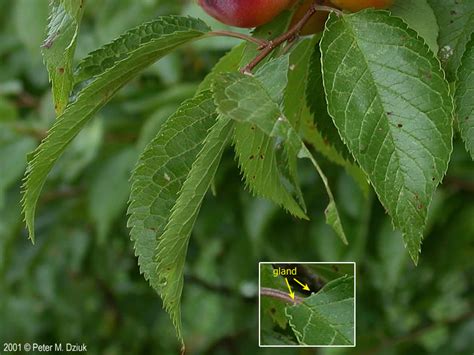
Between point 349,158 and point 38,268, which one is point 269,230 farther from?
point 349,158

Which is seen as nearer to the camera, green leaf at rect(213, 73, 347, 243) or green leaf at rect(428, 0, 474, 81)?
green leaf at rect(213, 73, 347, 243)

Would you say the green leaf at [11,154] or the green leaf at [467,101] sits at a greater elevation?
the green leaf at [467,101]

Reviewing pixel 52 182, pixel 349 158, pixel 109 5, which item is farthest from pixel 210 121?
pixel 52 182

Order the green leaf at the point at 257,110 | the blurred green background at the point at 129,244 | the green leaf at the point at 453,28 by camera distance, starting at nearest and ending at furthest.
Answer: the green leaf at the point at 257,110 → the green leaf at the point at 453,28 → the blurred green background at the point at 129,244

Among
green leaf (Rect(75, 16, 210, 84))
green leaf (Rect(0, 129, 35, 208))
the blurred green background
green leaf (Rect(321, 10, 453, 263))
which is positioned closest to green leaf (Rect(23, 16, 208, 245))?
green leaf (Rect(75, 16, 210, 84))

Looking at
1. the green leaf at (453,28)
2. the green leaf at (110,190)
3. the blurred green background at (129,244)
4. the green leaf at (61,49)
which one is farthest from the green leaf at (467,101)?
the green leaf at (110,190)

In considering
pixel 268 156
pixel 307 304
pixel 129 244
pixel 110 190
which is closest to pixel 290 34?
pixel 268 156

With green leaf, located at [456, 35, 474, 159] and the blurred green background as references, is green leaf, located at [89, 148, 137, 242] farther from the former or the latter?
green leaf, located at [456, 35, 474, 159]

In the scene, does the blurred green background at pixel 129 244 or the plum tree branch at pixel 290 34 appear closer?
→ the plum tree branch at pixel 290 34

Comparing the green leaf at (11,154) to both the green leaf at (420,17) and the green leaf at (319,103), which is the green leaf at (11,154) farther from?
the green leaf at (420,17)
